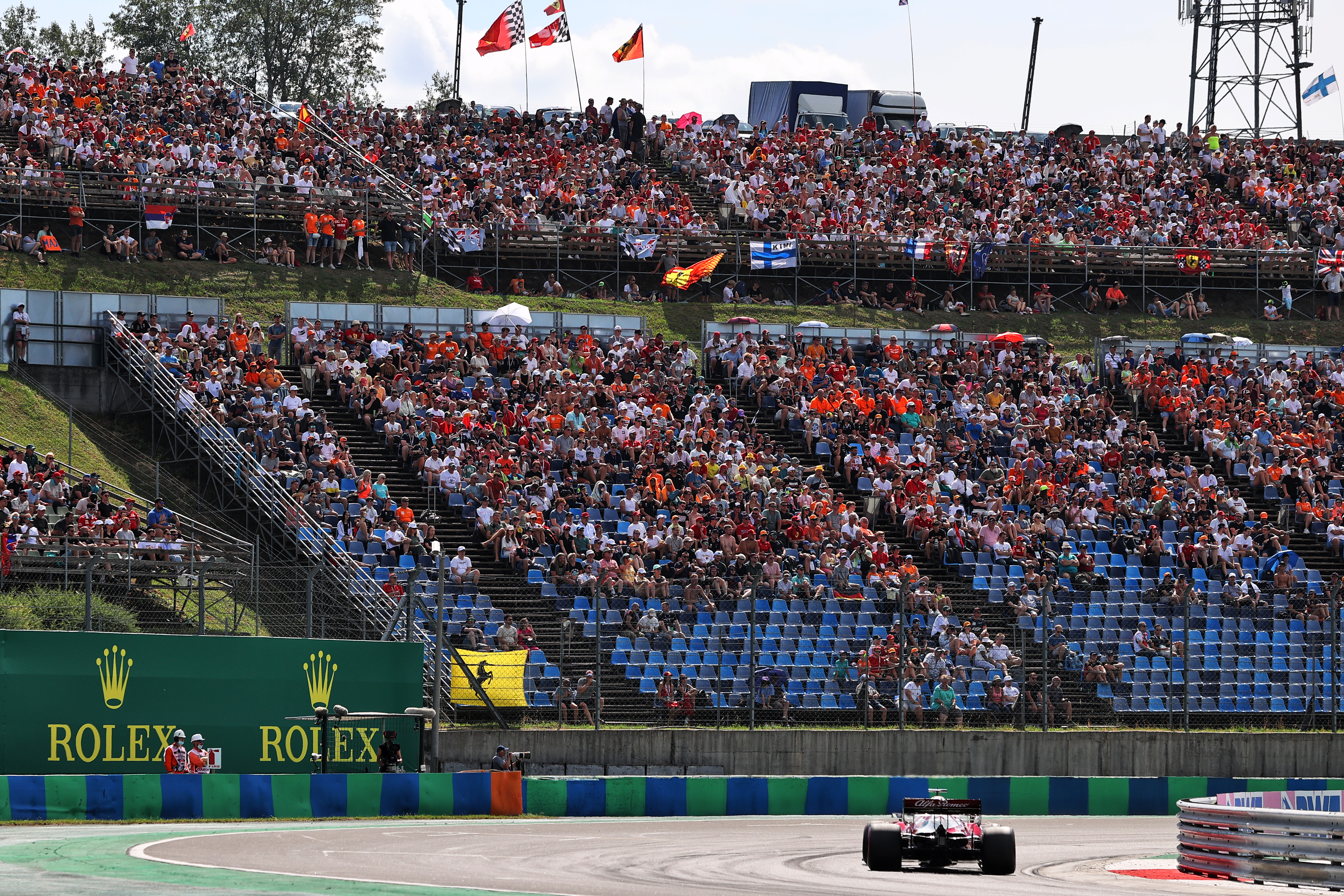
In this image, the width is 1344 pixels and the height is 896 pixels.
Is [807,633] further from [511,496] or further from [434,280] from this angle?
[434,280]

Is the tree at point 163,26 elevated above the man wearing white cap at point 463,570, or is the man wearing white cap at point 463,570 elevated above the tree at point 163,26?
the tree at point 163,26

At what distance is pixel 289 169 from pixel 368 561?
16.6m

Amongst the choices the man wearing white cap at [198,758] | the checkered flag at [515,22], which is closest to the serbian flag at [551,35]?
the checkered flag at [515,22]

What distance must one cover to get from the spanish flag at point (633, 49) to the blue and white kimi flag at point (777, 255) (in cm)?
1046

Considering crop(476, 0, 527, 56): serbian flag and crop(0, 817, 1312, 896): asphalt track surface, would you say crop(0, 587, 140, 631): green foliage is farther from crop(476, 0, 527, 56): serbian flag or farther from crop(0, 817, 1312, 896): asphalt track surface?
crop(476, 0, 527, 56): serbian flag

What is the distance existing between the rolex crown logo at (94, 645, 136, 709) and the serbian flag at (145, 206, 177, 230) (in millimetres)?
18443

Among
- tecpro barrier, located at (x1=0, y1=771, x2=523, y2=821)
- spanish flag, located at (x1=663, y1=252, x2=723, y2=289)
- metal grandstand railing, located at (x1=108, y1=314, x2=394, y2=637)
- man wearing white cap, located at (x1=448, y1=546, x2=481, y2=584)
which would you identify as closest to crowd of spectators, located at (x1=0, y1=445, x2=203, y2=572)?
metal grandstand railing, located at (x1=108, y1=314, x2=394, y2=637)

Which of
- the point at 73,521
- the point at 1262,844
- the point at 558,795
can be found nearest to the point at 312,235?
the point at 73,521

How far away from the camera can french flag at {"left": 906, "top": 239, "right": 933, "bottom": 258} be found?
45812 millimetres

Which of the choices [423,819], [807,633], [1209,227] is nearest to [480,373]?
[807,633]

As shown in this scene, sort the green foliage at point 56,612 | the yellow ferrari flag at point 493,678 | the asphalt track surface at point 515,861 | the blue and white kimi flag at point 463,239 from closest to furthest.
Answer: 1. the asphalt track surface at point 515,861
2. the green foliage at point 56,612
3. the yellow ferrari flag at point 493,678
4. the blue and white kimi flag at point 463,239

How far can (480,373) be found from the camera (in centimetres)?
3453

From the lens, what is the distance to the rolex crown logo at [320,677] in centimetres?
2425

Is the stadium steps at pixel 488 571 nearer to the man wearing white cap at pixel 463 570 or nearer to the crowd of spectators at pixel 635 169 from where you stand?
the man wearing white cap at pixel 463 570
